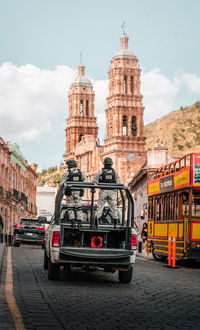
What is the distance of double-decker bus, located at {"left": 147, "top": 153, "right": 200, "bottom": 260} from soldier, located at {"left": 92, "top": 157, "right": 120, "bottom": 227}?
20.9ft

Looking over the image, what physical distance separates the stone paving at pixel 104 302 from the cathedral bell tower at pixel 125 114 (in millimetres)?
72161

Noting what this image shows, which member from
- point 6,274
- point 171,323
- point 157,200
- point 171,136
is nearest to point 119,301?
point 171,323

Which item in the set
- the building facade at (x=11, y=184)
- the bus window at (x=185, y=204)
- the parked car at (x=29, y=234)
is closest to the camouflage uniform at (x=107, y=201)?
the bus window at (x=185, y=204)

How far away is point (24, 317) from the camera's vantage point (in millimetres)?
7730

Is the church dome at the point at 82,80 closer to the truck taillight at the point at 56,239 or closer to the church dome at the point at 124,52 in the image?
the church dome at the point at 124,52

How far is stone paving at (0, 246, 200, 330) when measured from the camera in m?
7.68

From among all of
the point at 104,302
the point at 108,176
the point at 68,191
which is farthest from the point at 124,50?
the point at 104,302

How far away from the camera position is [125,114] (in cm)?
8756

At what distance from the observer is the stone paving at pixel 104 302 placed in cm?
768

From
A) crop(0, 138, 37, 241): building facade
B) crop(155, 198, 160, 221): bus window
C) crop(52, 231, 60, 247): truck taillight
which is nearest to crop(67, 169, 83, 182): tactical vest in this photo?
crop(52, 231, 60, 247): truck taillight

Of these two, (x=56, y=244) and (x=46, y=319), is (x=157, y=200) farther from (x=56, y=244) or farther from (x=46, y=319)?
(x=46, y=319)

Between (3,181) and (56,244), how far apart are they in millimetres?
46086

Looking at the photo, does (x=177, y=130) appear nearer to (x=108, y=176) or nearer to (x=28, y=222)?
(x=28, y=222)

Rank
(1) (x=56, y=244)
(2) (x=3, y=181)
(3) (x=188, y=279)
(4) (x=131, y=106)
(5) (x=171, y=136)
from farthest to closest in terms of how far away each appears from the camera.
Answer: (5) (x=171, y=136) < (4) (x=131, y=106) < (2) (x=3, y=181) < (3) (x=188, y=279) < (1) (x=56, y=244)
